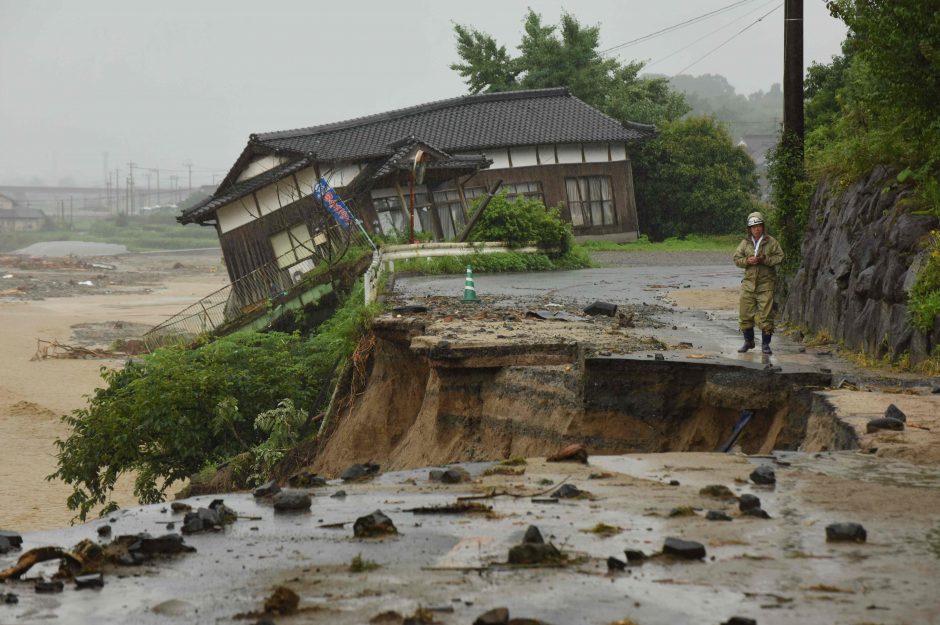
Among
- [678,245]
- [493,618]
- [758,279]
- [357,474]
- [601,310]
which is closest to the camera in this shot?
[493,618]

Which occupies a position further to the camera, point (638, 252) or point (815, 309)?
point (638, 252)

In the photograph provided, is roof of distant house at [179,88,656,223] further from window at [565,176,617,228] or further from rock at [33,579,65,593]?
rock at [33,579,65,593]

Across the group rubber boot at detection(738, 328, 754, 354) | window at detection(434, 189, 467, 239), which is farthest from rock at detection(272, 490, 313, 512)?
window at detection(434, 189, 467, 239)

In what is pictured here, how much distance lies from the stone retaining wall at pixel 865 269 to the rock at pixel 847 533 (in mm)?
6096

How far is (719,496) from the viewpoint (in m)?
7.38

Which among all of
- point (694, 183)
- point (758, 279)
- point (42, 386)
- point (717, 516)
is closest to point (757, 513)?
point (717, 516)

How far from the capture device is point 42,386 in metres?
32.8

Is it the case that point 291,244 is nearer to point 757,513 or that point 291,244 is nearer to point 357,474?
point 357,474

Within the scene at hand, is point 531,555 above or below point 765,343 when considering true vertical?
below

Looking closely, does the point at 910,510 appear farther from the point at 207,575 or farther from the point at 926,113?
the point at 926,113

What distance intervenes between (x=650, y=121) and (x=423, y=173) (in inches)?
736

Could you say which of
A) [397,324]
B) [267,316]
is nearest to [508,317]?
[397,324]

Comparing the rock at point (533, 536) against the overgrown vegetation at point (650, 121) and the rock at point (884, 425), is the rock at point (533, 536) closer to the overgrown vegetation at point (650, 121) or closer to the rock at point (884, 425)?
the rock at point (884, 425)

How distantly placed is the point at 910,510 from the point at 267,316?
22.8 metres
